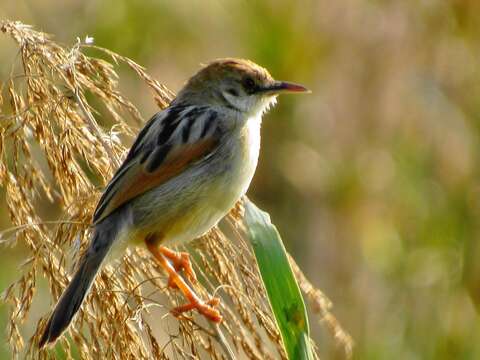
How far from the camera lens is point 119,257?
3.26 meters

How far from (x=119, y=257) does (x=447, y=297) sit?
7.62 feet

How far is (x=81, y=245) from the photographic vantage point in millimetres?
3297

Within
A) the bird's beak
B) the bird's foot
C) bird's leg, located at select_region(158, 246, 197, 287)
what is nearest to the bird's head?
the bird's beak

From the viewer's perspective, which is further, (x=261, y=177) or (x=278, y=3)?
(x=261, y=177)

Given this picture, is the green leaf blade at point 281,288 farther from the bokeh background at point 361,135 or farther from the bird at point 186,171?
the bokeh background at point 361,135

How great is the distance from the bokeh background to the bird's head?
1555 millimetres

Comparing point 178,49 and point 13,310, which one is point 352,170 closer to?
point 178,49

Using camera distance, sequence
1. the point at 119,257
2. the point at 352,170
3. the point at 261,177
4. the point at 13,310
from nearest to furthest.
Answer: the point at 13,310 → the point at 119,257 → the point at 352,170 → the point at 261,177

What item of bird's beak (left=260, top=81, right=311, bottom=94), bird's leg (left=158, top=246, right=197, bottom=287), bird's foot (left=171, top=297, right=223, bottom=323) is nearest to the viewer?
bird's foot (left=171, top=297, right=223, bottom=323)

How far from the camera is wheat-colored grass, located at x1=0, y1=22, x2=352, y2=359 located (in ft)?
9.02

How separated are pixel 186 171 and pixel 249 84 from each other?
524 mm

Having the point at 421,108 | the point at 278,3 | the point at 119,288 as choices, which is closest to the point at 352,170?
the point at 421,108

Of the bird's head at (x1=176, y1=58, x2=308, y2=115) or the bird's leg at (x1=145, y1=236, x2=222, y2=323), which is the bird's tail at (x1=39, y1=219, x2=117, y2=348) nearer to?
the bird's leg at (x1=145, y1=236, x2=222, y2=323)

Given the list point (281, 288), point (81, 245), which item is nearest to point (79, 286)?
point (81, 245)
